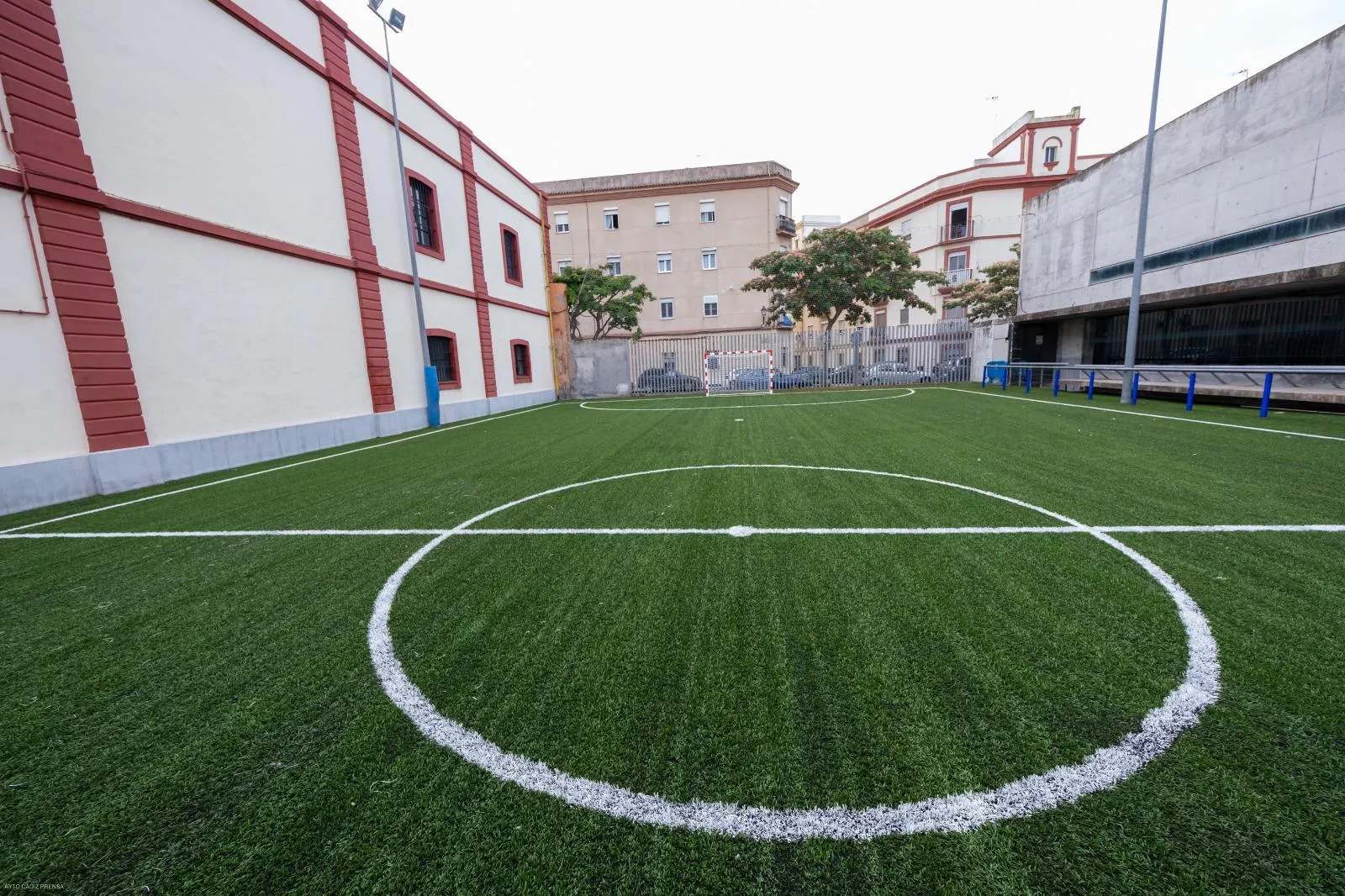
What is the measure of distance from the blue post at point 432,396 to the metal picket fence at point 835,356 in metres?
10.4

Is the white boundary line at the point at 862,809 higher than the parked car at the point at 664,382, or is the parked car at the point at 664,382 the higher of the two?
the parked car at the point at 664,382

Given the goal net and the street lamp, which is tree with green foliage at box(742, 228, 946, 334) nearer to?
the goal net

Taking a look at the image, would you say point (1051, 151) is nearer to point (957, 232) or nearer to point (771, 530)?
point (957, 232)

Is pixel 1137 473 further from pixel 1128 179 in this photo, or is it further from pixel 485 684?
pixel 1128 179

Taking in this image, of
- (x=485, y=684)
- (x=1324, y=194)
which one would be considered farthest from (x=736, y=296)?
(x=485, y=684)

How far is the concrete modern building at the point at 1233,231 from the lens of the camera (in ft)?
31.7

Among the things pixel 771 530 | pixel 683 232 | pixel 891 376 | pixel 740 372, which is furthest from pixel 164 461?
pixel 683 232

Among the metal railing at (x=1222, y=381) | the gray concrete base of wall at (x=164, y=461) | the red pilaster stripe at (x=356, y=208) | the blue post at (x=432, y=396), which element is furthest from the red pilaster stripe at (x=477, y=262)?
the metal railing at (x=1222, y=381)

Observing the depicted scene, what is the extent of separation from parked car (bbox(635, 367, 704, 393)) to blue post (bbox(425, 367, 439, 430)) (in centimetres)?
1036

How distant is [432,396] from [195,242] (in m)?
5.28

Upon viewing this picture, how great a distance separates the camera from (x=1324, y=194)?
952cm

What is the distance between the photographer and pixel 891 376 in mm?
22312

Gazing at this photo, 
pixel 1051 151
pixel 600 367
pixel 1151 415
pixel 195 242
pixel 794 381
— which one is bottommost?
pixel 1151 415

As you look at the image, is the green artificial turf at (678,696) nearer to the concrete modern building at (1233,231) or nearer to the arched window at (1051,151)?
the concrete modern building at (1233,231)
